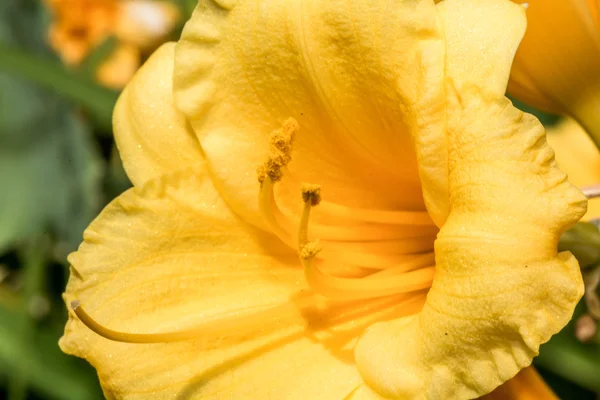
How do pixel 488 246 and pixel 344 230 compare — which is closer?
pixel 488 246

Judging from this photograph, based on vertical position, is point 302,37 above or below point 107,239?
above

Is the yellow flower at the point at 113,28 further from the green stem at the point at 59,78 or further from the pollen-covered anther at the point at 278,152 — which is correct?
the pollen-covered anther at the point at 278,152

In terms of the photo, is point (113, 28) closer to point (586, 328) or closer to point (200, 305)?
point (200, 305)

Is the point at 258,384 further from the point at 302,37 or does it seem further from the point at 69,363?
the point at 69,363

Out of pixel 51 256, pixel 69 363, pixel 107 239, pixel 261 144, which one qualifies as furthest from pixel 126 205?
pixel 51 256

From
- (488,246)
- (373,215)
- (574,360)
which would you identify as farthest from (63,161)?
(488,246)

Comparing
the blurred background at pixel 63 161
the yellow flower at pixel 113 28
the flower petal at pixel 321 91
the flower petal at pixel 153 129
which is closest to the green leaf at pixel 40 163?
the blurred background at pixel 63 161
